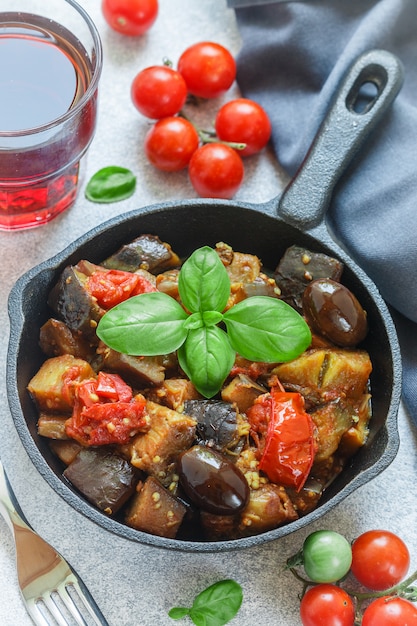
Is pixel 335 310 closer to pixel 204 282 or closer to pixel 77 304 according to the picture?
pixel 204 282

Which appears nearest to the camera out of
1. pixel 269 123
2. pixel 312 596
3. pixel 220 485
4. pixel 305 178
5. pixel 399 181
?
pixel 220 485

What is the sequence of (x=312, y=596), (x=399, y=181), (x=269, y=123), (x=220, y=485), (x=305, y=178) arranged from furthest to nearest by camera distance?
(x=269, y=123), (x=399, y=181), (x=305, y=178), (x=312, y=596), (x=220, y=485)

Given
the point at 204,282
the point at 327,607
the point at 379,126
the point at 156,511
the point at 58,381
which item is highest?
the point at 379,126

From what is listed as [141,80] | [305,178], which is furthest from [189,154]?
[305,178]

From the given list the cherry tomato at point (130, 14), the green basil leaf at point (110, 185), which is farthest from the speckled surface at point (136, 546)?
the cherry tomato at point (130, 14)

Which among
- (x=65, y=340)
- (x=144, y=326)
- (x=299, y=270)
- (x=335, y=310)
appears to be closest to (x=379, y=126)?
(x=299, y=270)

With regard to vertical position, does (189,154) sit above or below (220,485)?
above

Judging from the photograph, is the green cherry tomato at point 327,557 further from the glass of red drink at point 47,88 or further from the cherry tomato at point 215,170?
the glass of red drink at point 47,88

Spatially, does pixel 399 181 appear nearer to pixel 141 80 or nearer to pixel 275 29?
pixel 275 29
